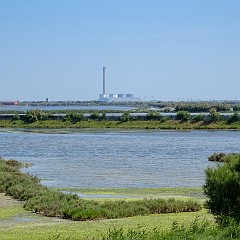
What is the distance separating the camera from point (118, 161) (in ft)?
170

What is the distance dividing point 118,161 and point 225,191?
3468 cm

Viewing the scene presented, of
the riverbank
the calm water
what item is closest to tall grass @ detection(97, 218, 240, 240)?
the calm water

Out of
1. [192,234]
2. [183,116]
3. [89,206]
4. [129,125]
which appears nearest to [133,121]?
[129,125]

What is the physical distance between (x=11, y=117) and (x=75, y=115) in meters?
18.1

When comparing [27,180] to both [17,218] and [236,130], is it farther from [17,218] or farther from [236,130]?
[236,130]

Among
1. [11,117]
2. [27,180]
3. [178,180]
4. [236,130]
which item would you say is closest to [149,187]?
[178,180]

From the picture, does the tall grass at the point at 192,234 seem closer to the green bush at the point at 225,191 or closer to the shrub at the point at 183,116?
the green bush at the point at 225,191

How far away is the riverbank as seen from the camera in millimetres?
109000

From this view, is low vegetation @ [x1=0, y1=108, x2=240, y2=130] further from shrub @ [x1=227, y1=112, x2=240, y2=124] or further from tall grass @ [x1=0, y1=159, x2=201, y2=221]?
tall grass @ [x1=0, y1=159, x2=201, y2=221]

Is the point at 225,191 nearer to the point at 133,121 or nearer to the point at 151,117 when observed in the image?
the point at 133,121

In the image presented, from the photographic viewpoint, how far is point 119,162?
50938 millimetres

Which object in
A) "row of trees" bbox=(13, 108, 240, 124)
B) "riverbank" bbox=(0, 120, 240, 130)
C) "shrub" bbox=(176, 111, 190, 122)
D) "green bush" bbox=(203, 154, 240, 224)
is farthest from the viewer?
"shrub" bbox=(176, 111, 190, 122)

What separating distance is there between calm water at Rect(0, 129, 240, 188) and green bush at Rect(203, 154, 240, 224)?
18.5m

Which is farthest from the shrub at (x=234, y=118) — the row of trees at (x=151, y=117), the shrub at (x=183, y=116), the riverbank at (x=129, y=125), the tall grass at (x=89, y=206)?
the tall grass at (x=89, y=206)
